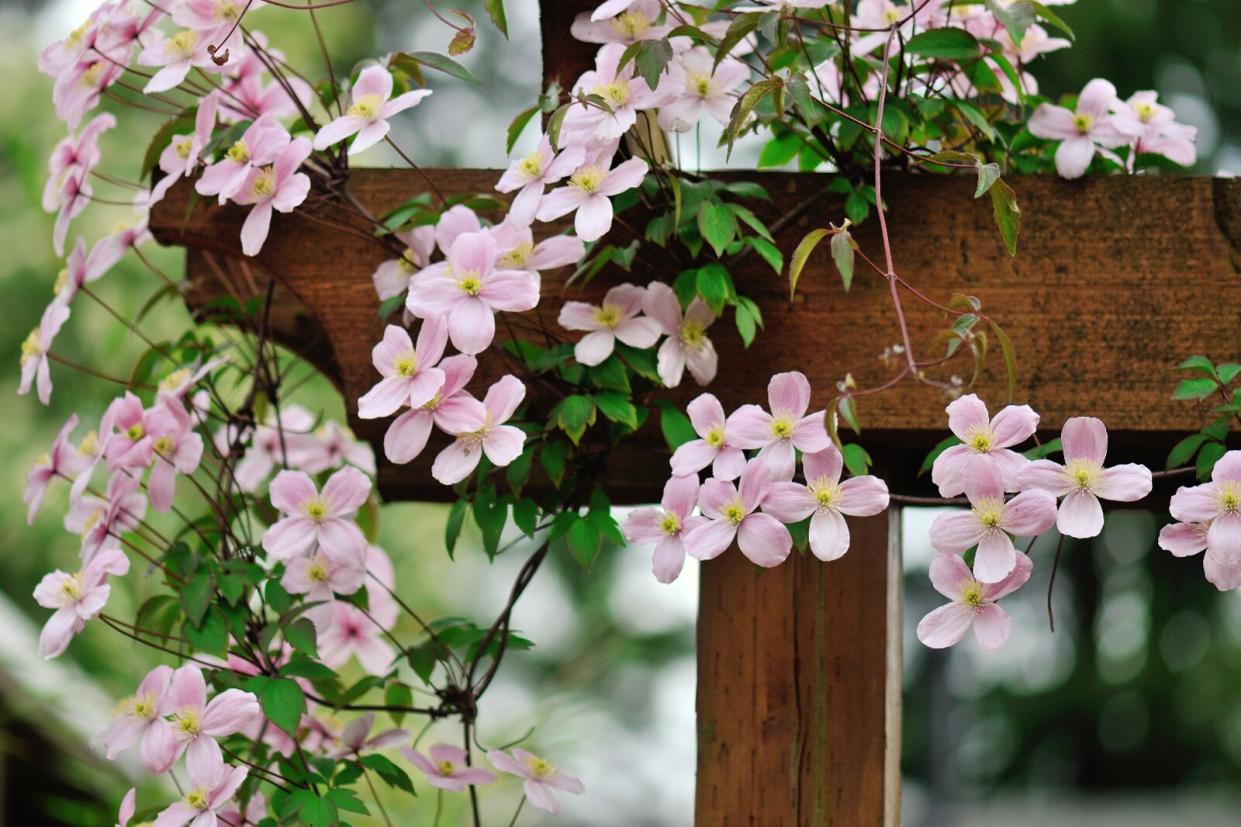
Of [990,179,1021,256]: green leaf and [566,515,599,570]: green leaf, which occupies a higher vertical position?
[990,179,1021,256]: green leaf

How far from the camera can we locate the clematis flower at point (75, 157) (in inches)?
36.6

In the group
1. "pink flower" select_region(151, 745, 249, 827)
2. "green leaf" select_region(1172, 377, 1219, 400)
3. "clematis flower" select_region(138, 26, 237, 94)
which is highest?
"clematis flower" select_region(138, 26, 237, 94)

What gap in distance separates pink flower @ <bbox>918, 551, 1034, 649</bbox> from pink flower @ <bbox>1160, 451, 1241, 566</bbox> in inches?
3.2

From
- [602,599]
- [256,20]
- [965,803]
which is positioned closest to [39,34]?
[256,20]

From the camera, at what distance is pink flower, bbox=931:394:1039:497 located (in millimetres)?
688

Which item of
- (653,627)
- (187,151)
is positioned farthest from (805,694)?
(653,627)

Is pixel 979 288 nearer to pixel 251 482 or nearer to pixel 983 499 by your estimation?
pixel 983 499

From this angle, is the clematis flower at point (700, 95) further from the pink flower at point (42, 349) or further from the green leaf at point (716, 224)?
the pink flower at point (42, 349)

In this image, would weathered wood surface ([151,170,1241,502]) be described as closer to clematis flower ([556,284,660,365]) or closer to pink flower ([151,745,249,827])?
clematis flower ([556,284,660,365])

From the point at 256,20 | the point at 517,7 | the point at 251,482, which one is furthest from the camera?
the point at 517,7

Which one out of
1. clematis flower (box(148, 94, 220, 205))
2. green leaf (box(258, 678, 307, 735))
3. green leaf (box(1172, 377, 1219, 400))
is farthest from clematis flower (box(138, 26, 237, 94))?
green leaf (box(1172, 377, 1219, 400))

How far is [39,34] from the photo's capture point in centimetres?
445

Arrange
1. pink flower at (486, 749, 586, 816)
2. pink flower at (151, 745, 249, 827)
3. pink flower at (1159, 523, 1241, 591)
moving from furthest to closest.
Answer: pink flower at (486, 749, 586, 816), pink flower at (151, 745, 249, 827), pink flower at (1159, 523, 1241, 591)

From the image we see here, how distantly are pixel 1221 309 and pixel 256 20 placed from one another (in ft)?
11.4
